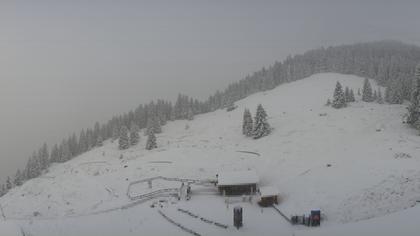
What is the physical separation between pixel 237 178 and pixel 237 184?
1.14m

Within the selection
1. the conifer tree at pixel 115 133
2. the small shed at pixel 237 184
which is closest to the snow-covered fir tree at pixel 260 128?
the small shed at pixel 237 184

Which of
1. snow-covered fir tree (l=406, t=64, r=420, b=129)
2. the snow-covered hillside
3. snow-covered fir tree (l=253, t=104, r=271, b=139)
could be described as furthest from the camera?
snow-covered fir tree (l=253, t=104, r=271, b=139)

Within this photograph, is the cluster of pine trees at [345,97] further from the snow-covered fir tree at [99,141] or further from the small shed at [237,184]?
the snow-covered fir tree at [99,141]

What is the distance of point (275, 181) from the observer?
44938mm

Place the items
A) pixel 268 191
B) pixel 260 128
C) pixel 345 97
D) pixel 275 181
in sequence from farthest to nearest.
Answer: pixel 345 97 → pixel 260 128 → pixel 275 181 → pixel 268 191

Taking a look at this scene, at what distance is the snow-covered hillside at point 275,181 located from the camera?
34.0 metres

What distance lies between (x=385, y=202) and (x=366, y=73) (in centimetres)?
12409

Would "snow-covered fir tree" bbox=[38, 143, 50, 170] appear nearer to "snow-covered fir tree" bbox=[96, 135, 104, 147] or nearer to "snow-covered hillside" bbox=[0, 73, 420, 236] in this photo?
"snow-covered fir tree" bbox=[96, 135, 104, 147]

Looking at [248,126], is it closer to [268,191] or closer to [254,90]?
[268,191]

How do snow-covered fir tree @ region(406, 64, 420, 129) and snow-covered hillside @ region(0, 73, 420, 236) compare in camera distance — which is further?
snow-covered fir tree @ region(406, 64, 420, 129)

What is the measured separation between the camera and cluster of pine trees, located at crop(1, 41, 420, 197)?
9919 centimetres

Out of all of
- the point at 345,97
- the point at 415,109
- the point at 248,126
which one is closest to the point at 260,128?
the point at 248,126

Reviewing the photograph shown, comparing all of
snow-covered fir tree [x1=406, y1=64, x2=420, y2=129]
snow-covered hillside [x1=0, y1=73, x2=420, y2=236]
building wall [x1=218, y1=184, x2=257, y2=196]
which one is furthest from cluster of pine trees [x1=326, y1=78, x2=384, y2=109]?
building wall [x1=218, y1=184, x2=257, y2=196]

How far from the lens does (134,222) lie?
3578 centimetres
